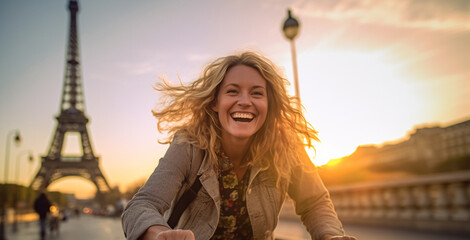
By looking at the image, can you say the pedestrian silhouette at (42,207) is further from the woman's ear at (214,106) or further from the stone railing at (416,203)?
the woman's ear at (214,106)

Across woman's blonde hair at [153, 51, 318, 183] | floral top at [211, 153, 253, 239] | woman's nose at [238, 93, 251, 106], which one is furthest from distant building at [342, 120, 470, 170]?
woman's nose at [238, 93, 251, 106]

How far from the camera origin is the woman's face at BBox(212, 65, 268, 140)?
2.23 metres

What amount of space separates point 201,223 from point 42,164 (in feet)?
164

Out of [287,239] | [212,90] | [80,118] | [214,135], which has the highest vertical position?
[80,118]

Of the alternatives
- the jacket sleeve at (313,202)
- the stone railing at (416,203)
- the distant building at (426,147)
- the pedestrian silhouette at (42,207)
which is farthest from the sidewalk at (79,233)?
the distant building at (426,147)

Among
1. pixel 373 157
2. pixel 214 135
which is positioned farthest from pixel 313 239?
pixel 373 157

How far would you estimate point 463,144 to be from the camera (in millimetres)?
74312

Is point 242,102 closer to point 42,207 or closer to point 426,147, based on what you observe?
point 42,207

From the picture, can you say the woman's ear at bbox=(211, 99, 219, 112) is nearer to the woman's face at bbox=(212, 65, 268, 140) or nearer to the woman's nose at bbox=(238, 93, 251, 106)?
the woman's face at bbox=(212, 65, 268, 140)

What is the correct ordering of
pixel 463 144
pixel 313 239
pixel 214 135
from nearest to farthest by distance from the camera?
1. pixel 313 239
2. pixel 214 135
3. pixel 463 144

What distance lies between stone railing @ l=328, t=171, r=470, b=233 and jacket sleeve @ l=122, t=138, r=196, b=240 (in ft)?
16.9

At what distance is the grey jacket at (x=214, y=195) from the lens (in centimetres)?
190

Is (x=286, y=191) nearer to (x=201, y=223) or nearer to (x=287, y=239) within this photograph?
(x=201, y=223)

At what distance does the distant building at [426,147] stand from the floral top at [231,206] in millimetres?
71407
